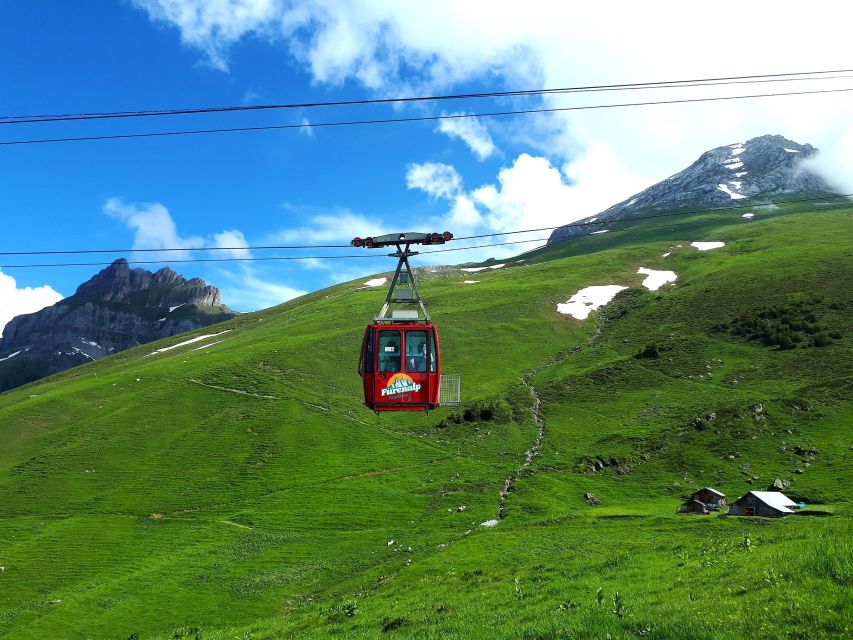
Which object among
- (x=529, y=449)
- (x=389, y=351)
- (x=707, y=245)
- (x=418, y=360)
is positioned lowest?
(x=529, y=449)

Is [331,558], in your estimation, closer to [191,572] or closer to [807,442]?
[191,572]

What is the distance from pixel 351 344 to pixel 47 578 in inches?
3338

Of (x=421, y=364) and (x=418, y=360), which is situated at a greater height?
(x=418, y=360)

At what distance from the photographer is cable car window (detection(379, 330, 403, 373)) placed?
30516 millimetres

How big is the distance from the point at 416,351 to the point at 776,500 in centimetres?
4904

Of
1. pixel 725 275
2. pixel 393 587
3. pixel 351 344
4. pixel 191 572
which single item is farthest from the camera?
pixel 725 275

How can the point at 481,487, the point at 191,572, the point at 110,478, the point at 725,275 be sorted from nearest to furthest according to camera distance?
1. the point at 191,572
2. the point at 481,487
3. the point at 110,478
4. the point at 725,275

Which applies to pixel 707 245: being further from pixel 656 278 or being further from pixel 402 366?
pixel 402 366

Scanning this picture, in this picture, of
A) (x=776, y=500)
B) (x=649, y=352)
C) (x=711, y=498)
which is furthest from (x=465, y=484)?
(x=649, y=352)

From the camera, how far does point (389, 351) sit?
30.7 m

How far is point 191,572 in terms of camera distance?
5525 centimetres

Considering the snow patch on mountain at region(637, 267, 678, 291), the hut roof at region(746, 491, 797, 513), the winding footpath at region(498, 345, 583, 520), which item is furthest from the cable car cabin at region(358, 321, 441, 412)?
the snow patch on mountain at region(637, 267, 678, 291)

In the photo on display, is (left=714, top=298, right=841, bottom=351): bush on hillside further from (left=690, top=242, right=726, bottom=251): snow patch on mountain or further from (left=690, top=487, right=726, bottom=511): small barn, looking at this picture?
(left=690, top=242, right=726, bottom=251): snow patch on mountain

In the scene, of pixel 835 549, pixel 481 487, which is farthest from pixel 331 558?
pixel 835 549
